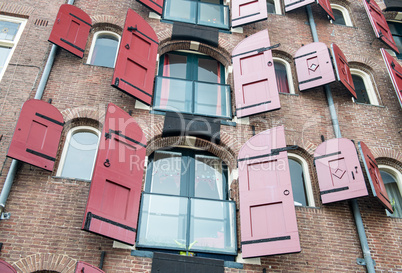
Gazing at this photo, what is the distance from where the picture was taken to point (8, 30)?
11.1 meters

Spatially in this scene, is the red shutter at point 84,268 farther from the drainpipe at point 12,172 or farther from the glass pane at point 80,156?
the glass pane at point 80,156

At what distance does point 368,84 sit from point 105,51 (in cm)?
777

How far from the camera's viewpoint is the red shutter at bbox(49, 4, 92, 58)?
33.9ft

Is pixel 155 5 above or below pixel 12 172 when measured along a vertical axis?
above

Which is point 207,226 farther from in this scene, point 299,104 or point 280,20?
point 280,20

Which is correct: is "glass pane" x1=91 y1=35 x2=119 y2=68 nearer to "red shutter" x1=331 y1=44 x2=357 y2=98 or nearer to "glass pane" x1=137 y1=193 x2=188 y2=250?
"glass pane" x1=137 y1=193 x2=188 y2=250

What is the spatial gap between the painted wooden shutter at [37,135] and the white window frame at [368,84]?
8.58 metres

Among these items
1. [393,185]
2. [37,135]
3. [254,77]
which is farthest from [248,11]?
[37,135]

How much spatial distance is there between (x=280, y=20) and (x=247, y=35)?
1.47 m

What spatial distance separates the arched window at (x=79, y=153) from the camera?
9.15 meters

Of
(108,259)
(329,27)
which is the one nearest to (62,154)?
(108,259)

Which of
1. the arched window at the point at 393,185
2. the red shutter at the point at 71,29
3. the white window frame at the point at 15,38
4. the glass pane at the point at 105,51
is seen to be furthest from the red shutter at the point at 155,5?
the arched window at the point at 393,185

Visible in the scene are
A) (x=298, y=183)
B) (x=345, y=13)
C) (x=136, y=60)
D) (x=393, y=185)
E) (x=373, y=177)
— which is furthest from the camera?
(x=345, y=13)

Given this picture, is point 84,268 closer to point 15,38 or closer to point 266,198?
point 266,198
